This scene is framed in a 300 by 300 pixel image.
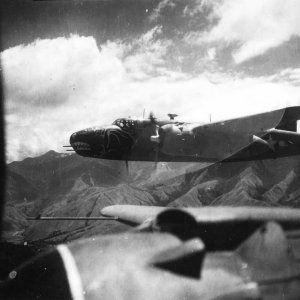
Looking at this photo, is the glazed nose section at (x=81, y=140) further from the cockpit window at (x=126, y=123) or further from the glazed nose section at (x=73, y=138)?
the cockpit window at (x=126, y=123)

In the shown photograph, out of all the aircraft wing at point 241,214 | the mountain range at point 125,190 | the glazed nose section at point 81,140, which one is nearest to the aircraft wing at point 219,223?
the aircraft wing at point 241,214

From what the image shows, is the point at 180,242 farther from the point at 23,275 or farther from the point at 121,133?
the point at 121,133

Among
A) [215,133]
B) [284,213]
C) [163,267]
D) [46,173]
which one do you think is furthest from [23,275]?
[46,173]

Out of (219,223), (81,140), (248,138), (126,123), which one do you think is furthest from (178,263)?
(248,138)

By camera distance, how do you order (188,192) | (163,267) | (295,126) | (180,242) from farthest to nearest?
(188,192), (295,126), (180,242), (163,267)

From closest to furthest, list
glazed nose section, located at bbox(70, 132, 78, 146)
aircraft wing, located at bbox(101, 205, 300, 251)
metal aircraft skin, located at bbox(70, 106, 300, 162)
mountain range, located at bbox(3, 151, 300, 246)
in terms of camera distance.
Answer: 1. aircraft wing, located at bbox(101, 205, 300, 251)
2. glazed nose section, located at bbox(70, 132, 78, 146)
3. metal aircraft skin, located at bbox(70, 106, 300, 162)
4. mountain range, located at bbox(3, 151, 300, 246)

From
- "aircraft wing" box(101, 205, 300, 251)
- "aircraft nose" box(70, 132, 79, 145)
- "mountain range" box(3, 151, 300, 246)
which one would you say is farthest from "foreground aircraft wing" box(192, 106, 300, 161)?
"aircraft wing" box(101, 205, 300, 251)

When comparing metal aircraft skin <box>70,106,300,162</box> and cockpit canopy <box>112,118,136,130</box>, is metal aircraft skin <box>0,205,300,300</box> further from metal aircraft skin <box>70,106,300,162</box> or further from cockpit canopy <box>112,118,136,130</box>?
cockpit canopy <box>112,118,136,130</box>
